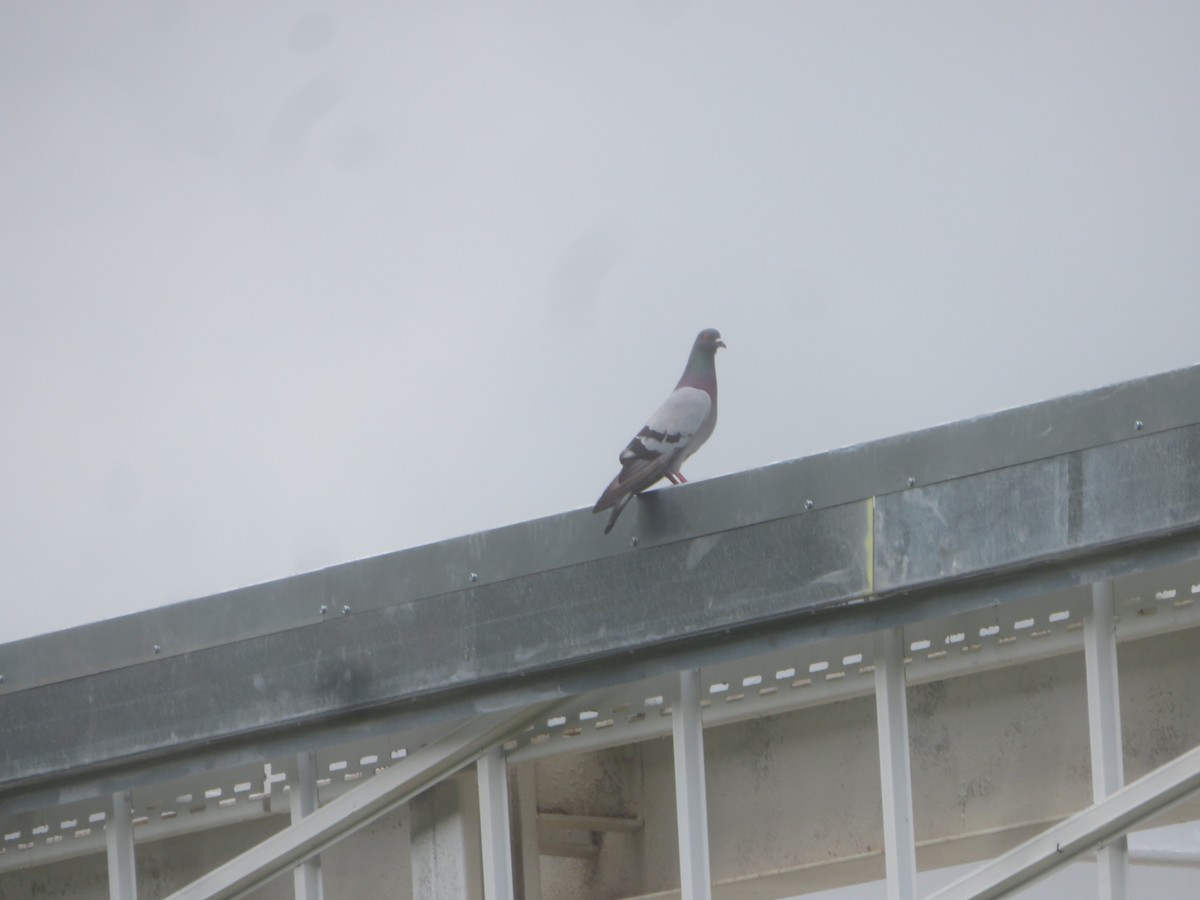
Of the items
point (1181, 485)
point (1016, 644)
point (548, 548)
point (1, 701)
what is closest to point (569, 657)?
point (548, 548)

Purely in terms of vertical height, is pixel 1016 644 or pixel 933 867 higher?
pixel 1016 644

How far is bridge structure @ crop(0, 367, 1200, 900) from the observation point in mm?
4953

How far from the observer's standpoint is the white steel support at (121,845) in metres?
6.38

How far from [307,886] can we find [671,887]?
49.8 inches

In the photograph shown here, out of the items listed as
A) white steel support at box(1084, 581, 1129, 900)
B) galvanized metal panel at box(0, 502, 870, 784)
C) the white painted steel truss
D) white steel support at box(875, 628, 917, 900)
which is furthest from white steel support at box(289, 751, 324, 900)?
white steel support at box(1084, 581, 1129, 900)

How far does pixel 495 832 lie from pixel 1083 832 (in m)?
1.89

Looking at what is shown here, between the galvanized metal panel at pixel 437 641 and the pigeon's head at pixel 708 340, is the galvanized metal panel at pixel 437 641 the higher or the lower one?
the lower one

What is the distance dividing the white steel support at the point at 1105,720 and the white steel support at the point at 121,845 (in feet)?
11.4

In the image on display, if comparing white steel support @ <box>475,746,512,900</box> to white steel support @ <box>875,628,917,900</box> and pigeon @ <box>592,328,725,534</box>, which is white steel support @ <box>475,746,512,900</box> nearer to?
pigeon @ <box>592,328,725,534</box>

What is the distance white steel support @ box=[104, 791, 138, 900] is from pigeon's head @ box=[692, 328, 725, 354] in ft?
8.83

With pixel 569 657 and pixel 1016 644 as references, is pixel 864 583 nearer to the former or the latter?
pixel 1016 644

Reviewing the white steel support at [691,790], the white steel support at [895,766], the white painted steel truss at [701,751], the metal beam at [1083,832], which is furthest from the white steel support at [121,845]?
the metal beam at [1083,832]

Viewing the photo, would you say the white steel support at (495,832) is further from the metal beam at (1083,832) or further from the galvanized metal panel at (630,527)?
the metal beam at (1083,832)

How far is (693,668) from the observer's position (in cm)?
540
